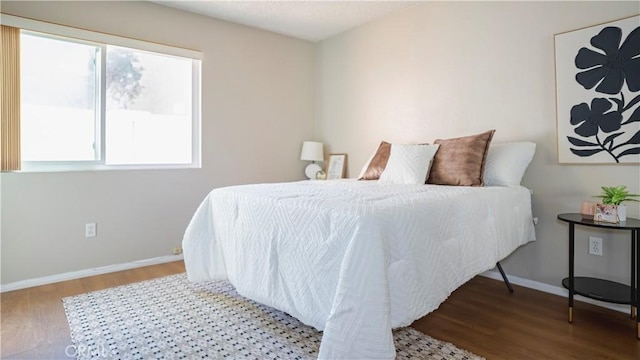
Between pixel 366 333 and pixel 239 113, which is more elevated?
pixel 239 113

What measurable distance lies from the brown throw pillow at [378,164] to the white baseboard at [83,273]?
6.58 feet

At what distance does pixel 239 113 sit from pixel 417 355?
9.64ft

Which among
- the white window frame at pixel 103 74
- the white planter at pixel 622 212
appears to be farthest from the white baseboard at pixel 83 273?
the white planter at pixel 622 212

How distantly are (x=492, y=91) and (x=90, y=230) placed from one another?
3497mm

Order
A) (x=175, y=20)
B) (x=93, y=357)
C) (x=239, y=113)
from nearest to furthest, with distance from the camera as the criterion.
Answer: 1. (x=93, y=357)
2. (x=175, y=20)
3. (x=239, y=113)

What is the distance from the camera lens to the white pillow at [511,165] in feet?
7.89

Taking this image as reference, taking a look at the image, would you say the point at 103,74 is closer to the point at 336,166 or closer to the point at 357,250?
the point at 336,166

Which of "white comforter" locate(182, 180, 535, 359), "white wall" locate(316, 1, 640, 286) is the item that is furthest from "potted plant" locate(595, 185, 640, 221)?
"white comforter" locate(182, 180, 535, 359)

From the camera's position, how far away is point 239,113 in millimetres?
3734

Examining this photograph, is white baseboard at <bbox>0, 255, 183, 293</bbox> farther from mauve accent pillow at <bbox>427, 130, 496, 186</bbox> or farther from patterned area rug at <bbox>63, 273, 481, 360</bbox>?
mauve accent pillow at <bbox>427, 130, 496, 186</bbox>

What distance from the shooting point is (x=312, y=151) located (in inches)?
162

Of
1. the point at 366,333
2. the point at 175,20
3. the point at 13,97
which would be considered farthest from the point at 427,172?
the point at 13,97

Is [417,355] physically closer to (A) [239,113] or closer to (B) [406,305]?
(B) [406,305]

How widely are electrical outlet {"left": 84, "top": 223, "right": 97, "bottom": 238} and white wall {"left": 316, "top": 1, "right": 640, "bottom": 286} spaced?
259cm
